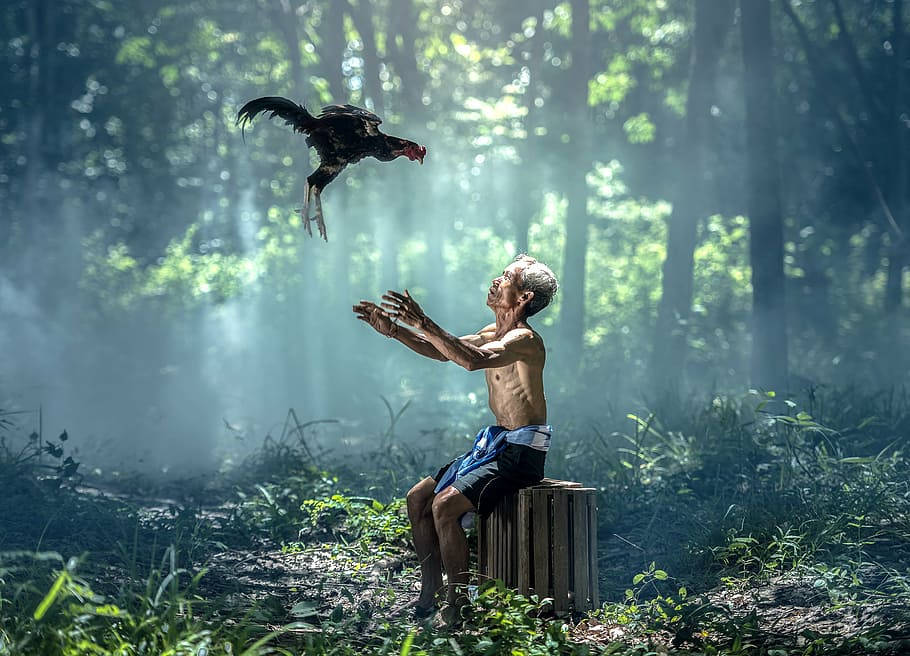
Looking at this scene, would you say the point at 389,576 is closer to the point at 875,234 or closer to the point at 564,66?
the point at 564,66

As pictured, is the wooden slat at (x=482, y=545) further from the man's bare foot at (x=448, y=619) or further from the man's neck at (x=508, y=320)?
the man's neck at (x=508, y=320)

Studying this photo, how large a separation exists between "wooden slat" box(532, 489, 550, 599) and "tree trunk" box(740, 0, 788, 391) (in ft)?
25.6

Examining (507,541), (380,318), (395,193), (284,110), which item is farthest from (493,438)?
(395,193)

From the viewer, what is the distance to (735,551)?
19.4 feet

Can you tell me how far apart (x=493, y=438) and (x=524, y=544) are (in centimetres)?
59

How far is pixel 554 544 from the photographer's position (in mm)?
4777

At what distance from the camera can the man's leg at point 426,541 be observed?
5016 mm

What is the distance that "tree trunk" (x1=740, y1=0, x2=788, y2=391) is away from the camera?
470 inches

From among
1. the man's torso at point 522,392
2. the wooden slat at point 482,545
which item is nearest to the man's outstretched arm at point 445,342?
the man's torso at point 522,392

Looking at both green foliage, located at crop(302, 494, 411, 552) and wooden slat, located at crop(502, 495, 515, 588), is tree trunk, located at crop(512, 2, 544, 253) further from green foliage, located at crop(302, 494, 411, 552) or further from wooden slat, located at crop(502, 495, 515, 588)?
wooden slat, located at crop(502, 495, 515, 588)

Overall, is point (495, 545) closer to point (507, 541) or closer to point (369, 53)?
point (507, 541)

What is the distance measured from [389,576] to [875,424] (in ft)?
18.6

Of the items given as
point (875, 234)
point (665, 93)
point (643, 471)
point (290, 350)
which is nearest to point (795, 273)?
point (875, 234)

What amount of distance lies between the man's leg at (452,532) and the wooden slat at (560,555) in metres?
0.45
